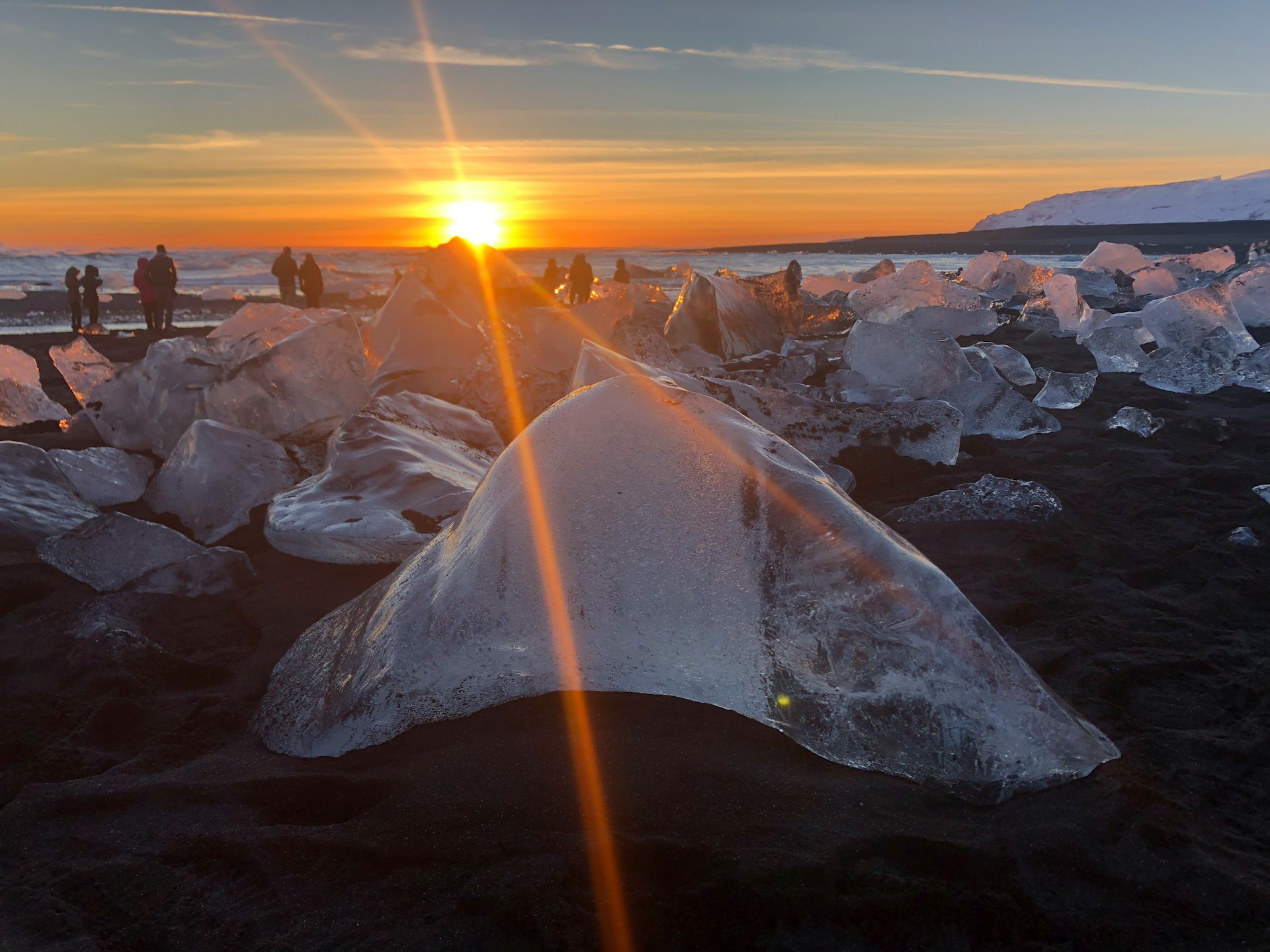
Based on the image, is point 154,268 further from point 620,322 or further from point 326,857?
point 326,857

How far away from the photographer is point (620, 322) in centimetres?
603

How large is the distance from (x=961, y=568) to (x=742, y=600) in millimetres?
1292

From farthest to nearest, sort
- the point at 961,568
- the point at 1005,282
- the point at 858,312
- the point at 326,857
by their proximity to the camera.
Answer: the point at 1005,282 → the point at 858,312 → the point at 961,568 → the point at 326,857

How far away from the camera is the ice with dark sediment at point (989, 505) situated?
3.25 metres

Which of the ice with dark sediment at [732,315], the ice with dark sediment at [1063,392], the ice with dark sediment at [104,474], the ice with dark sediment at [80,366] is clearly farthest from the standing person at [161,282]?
the ice with dark sediment at [1063,392]

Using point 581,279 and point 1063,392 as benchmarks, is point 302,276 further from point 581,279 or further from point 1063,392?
point 1063,392

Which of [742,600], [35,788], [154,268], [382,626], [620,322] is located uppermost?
[154,268]

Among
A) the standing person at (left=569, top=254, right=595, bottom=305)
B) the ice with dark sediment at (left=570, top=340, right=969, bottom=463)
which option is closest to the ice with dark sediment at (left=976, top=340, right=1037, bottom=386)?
the ice with dark sediment at (left=570, top=340, right=969, bottom=463)

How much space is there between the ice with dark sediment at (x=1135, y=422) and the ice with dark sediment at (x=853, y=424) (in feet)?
3.94

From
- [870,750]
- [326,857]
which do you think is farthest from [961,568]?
[326,857]

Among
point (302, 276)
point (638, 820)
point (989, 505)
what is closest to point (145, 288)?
point (302, 276)

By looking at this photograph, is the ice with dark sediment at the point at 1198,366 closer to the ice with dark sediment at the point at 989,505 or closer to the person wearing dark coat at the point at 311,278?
the ice with dark sediment at the point at 989,505

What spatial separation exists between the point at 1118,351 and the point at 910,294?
11.2 ft

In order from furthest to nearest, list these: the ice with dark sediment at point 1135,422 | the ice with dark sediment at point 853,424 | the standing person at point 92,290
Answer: the standing person at point 92,290, the ice with dark sediment at point 1135,422, the ice with dark sediment at point 853,424
